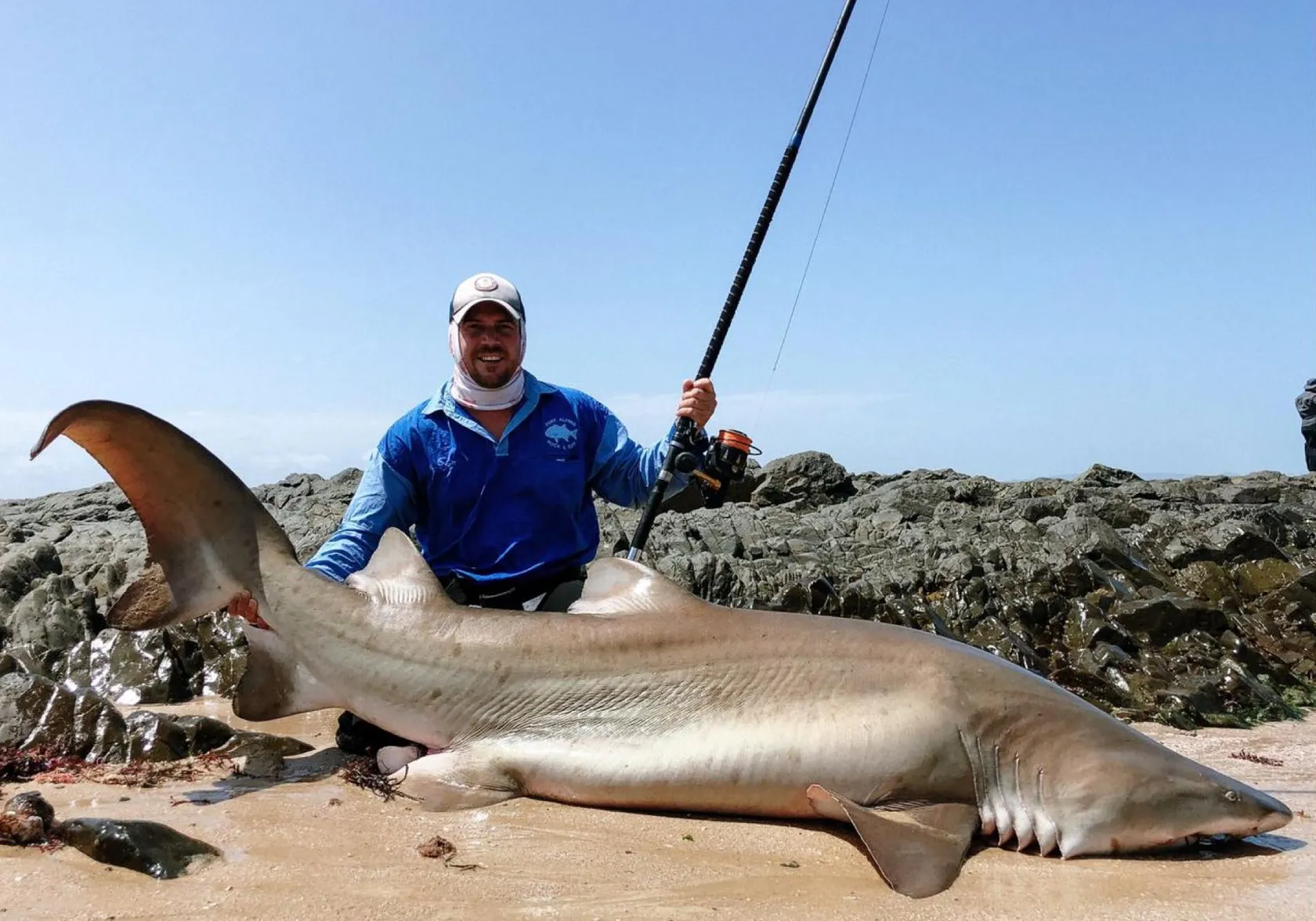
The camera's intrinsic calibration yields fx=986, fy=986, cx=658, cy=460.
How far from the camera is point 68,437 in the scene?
4055 mm

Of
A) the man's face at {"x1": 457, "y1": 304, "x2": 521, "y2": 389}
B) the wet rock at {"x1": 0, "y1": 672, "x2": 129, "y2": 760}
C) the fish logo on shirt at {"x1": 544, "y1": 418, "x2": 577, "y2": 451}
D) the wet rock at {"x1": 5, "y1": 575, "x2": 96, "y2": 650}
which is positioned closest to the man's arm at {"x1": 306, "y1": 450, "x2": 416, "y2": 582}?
the man's face at {"x1": 457, "y1": 304, "x2": 521, "y2": 389}

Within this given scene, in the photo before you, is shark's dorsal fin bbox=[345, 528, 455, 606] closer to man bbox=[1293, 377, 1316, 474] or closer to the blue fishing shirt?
the blue fishing shirt

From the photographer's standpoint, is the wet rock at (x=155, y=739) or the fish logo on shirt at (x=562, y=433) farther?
the fish logo on shirt at (x=562, y=433)

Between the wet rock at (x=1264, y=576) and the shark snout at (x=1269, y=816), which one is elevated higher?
the wet rock at (x=1264, y=576)

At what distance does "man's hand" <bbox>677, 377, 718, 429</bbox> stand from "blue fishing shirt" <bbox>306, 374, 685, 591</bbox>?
1.20ft

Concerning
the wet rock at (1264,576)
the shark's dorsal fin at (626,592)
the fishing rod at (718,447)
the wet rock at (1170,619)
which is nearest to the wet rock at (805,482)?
the wet rock at (1264,576)

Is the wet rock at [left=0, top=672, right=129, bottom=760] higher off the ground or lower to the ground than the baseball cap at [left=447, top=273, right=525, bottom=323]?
lower

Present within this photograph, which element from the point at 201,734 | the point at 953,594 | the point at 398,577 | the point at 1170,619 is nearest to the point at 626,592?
the point at 398,577

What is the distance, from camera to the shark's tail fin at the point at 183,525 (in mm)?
4320

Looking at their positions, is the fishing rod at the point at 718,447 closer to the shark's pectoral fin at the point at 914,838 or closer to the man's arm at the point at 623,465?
the man's arm at the point at 623,465

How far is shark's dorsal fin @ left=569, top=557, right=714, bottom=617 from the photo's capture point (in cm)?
444

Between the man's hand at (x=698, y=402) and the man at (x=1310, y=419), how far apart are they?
25.4 metres

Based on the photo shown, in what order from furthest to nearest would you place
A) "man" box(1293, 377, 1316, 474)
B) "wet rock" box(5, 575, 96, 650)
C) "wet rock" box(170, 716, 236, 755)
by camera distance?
"man" box(1293, 377, 1316, 474) → "wet rock" box(5, 575, 96, 650) → "wet rock" box(170, 716, 236, 755)

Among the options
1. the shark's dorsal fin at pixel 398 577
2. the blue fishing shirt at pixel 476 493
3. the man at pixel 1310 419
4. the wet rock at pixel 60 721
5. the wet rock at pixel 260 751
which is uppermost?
the man at pixel 1310 419
